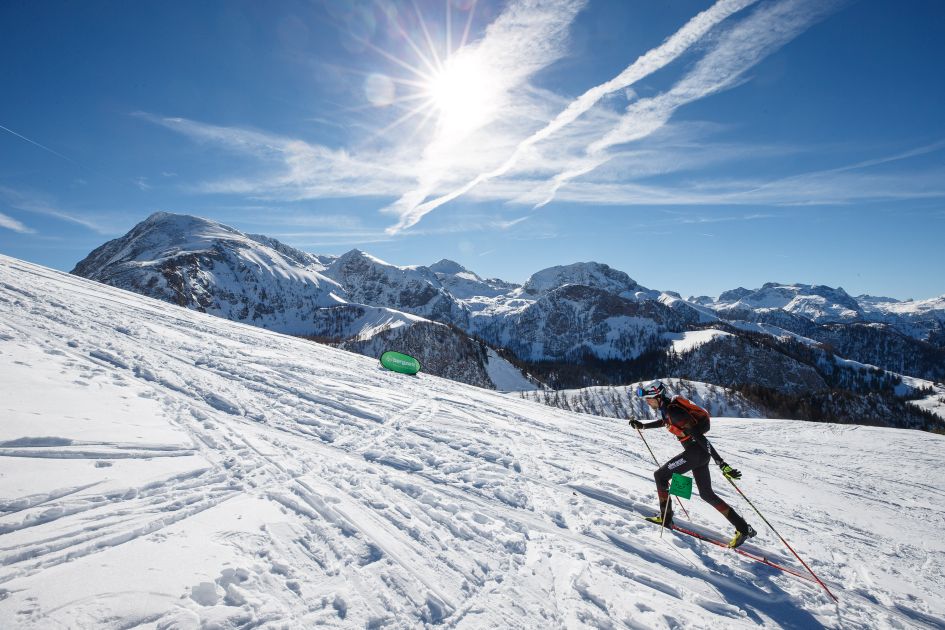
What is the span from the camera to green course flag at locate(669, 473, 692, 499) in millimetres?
7355

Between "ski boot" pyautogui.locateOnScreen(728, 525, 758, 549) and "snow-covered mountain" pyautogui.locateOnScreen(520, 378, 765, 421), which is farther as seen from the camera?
"snow-covered mountain" pyautogui.locateOnScreen(520, 378, 765, 421)

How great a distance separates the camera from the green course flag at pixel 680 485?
7.36 meters

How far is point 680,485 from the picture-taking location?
744cm

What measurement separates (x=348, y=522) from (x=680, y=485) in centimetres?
618

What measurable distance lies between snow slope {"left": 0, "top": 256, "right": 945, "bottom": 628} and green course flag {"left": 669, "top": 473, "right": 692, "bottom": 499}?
2.58 ft

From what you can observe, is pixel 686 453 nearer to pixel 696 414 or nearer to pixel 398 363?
pixel 696 414

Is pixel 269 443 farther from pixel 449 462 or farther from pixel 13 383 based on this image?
pixel 13 383

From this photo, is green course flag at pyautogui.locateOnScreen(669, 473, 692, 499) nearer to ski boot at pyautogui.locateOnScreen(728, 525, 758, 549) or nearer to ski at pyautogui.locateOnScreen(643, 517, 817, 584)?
ski at pyautogui.locateOnScreen(643, 517, 817, 584)

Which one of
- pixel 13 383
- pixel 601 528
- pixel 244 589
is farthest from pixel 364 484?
pixel 13 383

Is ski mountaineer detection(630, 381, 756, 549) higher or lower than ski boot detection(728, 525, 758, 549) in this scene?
higher

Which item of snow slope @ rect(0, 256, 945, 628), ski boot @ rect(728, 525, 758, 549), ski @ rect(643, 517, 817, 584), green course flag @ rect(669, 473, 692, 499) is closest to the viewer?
snow slope @ rect(0, 256, 945, 628)

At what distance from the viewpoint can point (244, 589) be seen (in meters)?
4.30

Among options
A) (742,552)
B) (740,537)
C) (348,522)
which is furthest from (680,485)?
(348,522)

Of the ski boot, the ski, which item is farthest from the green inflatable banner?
the ski boot
